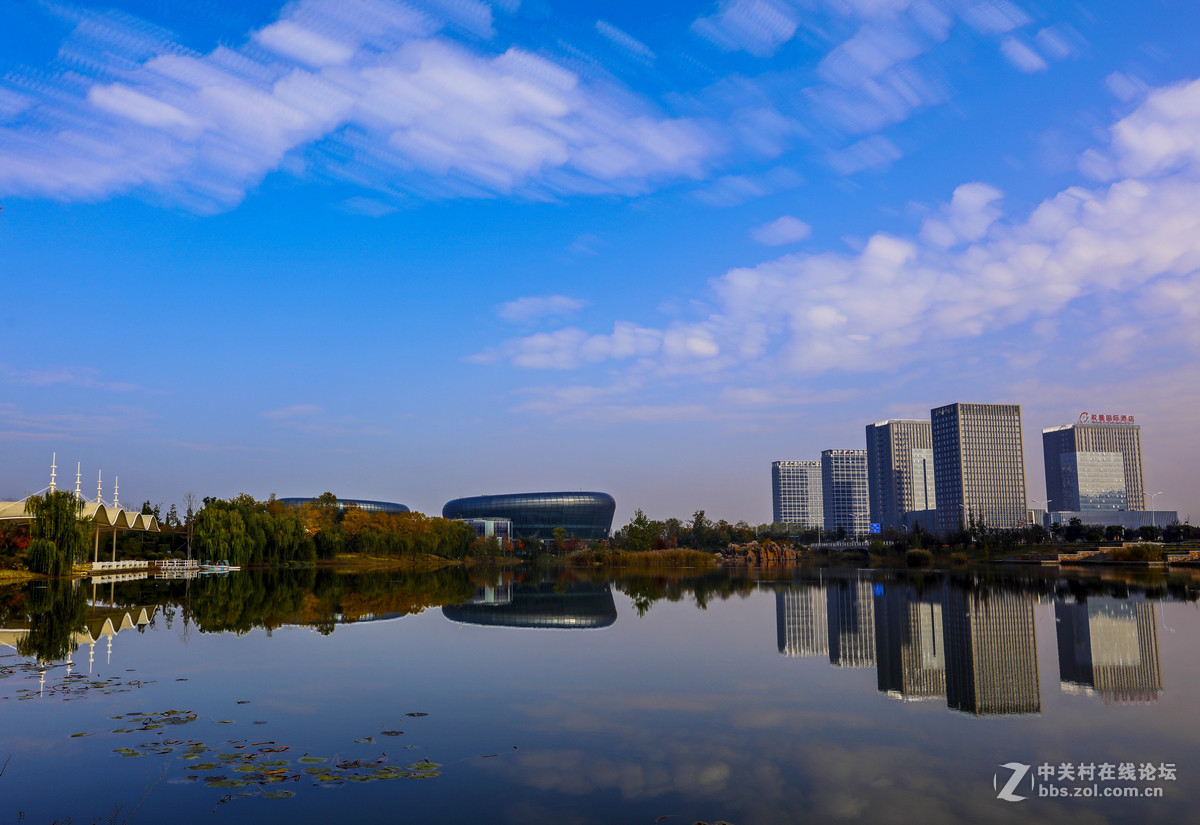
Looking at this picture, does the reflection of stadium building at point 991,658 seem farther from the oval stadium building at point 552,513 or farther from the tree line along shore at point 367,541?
Answer: the oval stadium building at point 552,513

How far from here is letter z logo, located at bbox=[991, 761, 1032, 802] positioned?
8062 mm

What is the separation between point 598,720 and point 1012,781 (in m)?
5.35

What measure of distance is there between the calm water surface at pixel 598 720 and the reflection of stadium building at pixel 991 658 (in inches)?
3.8

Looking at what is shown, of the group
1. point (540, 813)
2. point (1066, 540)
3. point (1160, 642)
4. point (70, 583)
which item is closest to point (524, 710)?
point (540, 813)

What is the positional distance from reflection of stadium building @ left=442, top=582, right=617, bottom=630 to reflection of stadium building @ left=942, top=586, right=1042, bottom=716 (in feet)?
34.5

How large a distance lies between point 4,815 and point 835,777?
8.43 m

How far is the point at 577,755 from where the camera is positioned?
9.49 m

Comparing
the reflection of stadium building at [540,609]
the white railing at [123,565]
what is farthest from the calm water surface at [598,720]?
the white railing at [123,565]

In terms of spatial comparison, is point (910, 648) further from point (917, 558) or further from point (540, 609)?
point (917, 558)

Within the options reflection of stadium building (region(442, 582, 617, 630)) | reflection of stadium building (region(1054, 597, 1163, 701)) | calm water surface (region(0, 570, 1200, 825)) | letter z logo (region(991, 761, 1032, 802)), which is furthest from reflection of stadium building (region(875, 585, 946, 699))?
reflection of stadium building (region(442, 582, 617, 630))

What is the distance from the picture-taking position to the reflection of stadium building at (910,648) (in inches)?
537

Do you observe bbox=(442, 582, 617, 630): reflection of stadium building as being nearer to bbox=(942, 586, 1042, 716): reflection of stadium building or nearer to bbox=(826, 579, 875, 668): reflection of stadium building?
bbox=(826, 579, 875, 668): reflection of stadium building

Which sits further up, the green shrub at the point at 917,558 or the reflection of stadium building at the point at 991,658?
the reflection of stadium building at the point at 991,658

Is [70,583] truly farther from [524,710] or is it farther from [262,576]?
[524,710]
